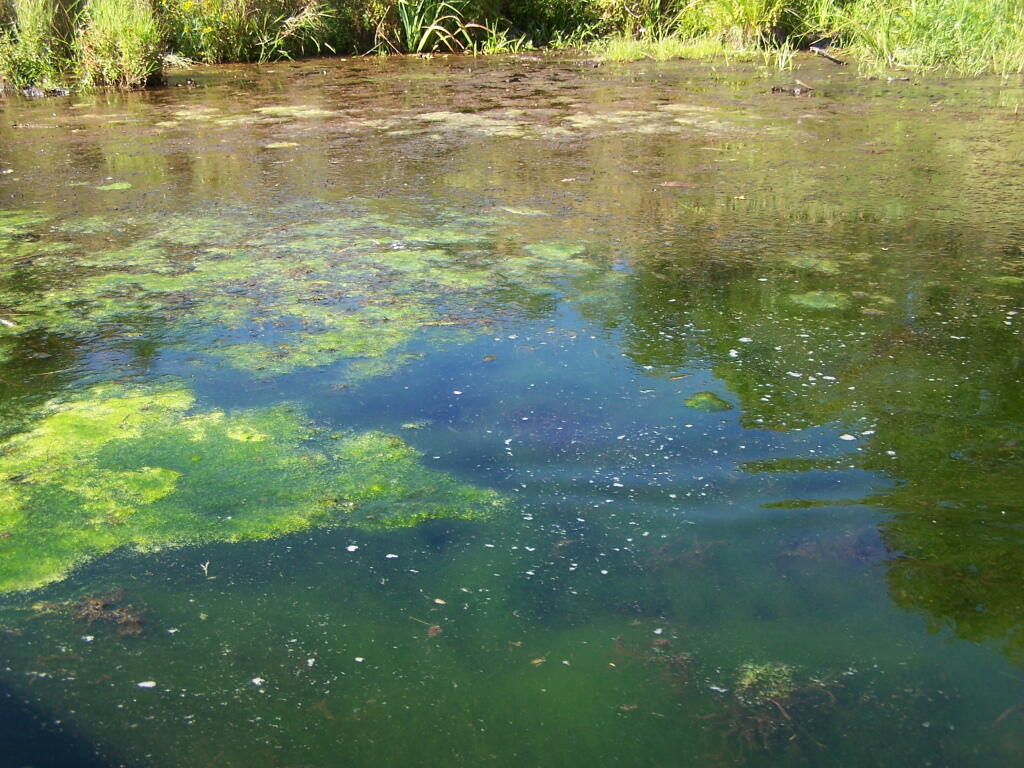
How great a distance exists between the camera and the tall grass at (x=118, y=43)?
25.9 feet

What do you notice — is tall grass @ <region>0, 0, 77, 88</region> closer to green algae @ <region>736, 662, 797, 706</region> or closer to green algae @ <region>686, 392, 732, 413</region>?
green algae @ <region>686, 392, 732, 413</region>

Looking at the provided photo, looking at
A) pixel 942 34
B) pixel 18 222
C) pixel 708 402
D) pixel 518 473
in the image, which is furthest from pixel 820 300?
pixel 942 34

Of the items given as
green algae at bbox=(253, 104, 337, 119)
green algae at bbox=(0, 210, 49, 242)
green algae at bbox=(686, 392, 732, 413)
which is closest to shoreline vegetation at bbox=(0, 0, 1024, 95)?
green algae at bbox=(253, 104, 337, 119)

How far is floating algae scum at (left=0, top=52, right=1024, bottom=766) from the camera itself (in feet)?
5.29

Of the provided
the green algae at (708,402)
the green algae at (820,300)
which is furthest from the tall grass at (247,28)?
the green algae at (708,402)

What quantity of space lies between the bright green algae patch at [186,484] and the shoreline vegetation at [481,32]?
6.49 metres

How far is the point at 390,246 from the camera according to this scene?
388 centimetres

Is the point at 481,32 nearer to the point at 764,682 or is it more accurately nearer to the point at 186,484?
the point at 186,484

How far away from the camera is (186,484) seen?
228 cm

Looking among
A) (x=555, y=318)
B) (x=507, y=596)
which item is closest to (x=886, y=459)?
(x=507, y=596)

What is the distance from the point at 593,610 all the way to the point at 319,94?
6.69 meters

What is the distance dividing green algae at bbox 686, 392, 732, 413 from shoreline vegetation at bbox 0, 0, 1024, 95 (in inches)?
248

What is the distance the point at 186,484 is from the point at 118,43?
685 cm

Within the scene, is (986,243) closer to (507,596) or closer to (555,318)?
(555,318)
